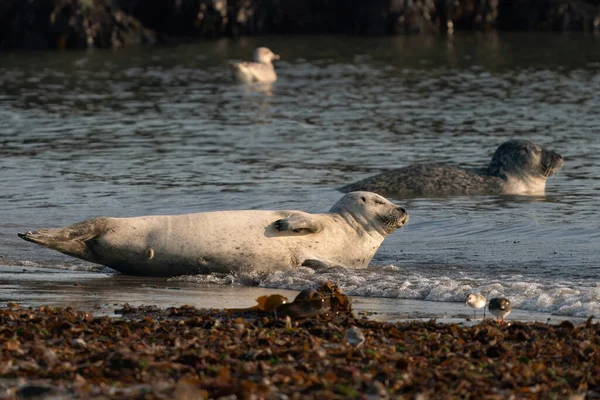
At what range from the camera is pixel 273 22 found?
33.2m

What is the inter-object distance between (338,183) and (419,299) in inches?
218

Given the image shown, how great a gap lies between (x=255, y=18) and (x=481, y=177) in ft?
67.2

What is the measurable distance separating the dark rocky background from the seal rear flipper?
21.8 metres

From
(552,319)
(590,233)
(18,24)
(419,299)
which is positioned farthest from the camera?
(18,24)

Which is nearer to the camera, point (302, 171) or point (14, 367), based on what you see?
point (14, 367)

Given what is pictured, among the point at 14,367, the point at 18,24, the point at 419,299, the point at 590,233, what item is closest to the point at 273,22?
the point at 18,24

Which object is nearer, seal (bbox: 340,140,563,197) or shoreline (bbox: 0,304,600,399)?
shoreline (bbox: 0,304,600,399)

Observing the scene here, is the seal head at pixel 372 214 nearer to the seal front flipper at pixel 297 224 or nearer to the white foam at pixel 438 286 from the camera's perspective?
the white foam at pixel 438 286

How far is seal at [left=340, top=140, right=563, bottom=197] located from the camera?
12.7 metres

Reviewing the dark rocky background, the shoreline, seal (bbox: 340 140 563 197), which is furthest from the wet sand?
the dark rocky background

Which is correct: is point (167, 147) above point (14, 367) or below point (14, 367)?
below

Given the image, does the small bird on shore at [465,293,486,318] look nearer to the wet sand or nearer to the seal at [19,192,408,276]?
the wet sand

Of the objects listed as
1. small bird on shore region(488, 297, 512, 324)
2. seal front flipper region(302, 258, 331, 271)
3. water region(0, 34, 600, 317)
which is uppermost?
small bird on shore region(488, 297, 512, 324)

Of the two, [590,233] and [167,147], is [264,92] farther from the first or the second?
[590,233]
